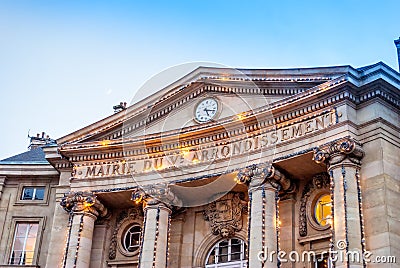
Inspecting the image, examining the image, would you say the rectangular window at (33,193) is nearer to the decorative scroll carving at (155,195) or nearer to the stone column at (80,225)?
the stone column at (80,225)

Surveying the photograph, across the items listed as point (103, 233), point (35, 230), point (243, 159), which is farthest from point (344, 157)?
point (35, 230)

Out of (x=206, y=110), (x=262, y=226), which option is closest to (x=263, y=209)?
(x=262, y=226)

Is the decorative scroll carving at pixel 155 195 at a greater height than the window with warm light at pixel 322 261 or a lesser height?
greater

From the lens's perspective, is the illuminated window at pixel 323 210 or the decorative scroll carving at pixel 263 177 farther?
the decorative scroll carving at pixel 263 177

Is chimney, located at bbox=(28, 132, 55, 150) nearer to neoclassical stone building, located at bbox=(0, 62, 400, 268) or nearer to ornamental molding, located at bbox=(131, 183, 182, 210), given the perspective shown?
neoclassical stone building, located at bbox=(0, 62, 400, 268)

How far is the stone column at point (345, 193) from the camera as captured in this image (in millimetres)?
17281

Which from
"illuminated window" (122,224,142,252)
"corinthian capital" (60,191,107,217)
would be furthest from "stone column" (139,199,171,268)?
"corinthian capital" (60,191,107,217)

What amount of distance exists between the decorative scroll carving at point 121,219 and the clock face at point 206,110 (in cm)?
437

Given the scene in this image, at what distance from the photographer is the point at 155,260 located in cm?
2158

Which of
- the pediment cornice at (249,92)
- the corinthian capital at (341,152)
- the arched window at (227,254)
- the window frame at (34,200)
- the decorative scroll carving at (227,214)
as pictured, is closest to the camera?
the corinthian capital at (341,152)

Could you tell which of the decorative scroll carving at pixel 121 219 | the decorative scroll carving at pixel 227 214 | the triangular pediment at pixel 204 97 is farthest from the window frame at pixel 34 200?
the decorative scroll carving at pixel 227 214

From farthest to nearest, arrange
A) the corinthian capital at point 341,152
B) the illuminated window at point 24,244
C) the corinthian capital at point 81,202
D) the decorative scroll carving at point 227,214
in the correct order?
the illuminated window at point 24,244 < the corinthian capital at point 81,202 < the decorative scroll carving at point 227,214 < the corinthian capital at point 341,152

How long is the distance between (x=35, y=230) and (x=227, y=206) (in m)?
8.53

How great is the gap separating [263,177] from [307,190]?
1706mm
